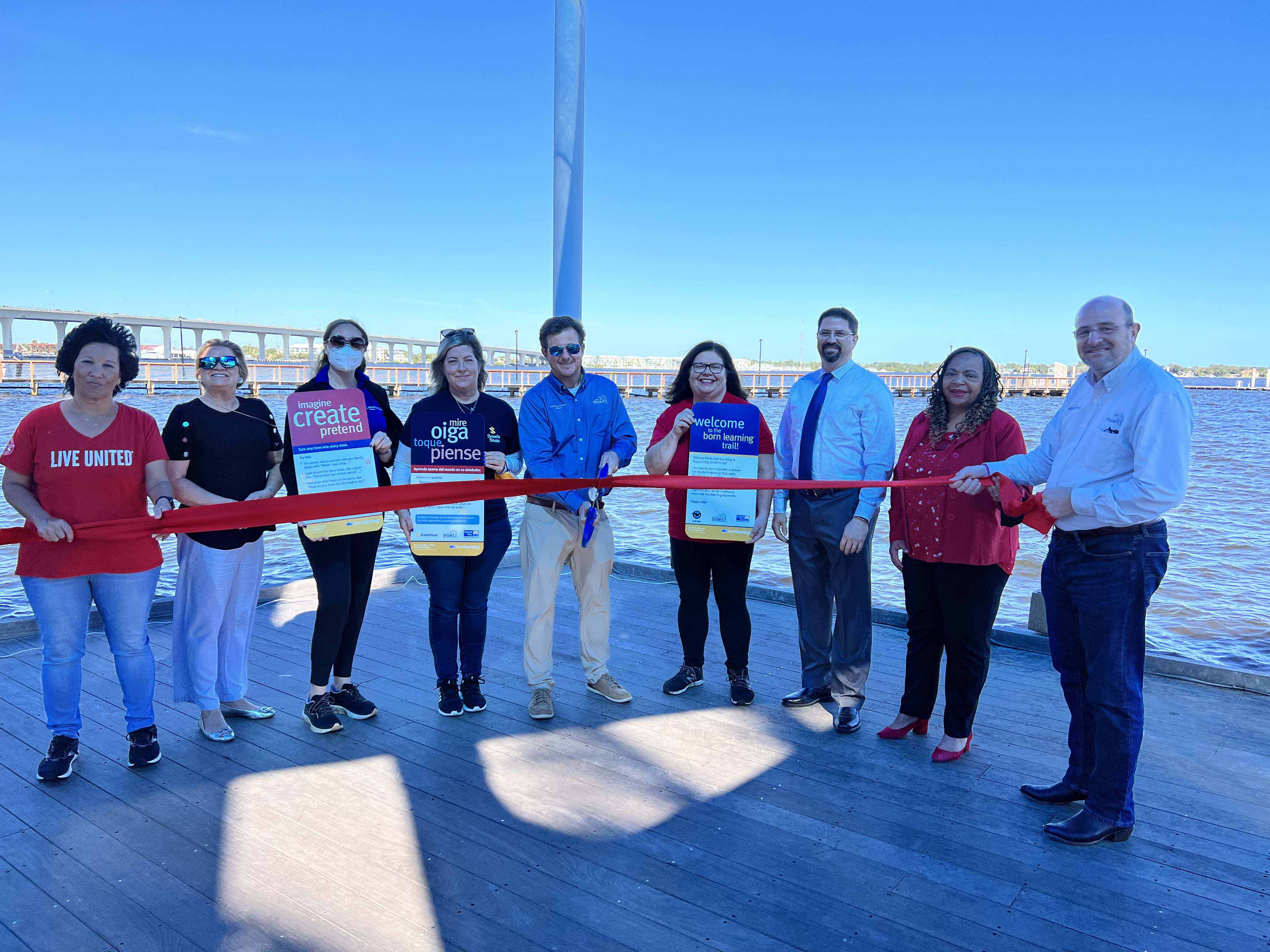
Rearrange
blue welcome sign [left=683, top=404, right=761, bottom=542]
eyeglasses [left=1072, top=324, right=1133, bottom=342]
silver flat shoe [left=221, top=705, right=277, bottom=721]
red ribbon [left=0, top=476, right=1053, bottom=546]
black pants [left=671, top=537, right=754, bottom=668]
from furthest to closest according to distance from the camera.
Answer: black pants [left=671, top=537, right=754, bottom=668], blue welcome sign [left=683, top=404, right=761, bottom=542], silver flat shoe [left=221, top=705, right=277, bottom=721], red ribbon [left=0, top=476, right=1053, bottom=546], eyeglasses [left=1072, top=324, right=1133, bottom=342]

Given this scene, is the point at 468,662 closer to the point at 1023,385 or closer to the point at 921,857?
the point at 921,857

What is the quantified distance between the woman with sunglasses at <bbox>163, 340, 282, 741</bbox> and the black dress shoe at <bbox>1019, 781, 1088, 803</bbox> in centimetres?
324

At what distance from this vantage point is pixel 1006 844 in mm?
2545

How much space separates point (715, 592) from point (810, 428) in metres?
0.92

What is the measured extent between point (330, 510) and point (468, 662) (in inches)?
42.0

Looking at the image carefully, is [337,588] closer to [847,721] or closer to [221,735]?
[221,735]

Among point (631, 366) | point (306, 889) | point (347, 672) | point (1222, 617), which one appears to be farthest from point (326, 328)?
point (631, 366)

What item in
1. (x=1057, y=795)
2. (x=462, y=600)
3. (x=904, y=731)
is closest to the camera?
(x=1057, y=795)

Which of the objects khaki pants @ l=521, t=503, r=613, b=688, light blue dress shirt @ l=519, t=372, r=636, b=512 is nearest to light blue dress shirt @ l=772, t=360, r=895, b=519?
light blue dress shirt @ l=519, t=372, r=636, b=512

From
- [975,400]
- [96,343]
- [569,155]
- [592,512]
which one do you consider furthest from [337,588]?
[569,155]

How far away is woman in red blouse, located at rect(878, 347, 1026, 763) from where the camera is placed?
2.99 meters

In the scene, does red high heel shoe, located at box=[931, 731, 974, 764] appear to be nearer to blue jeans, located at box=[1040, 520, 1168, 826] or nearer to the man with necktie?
the man with necktie

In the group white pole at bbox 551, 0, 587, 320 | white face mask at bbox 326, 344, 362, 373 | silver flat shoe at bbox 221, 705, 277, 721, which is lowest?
silver flat shoe at bbox 221, 705, 277, 721

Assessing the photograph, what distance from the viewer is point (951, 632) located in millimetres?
3098
